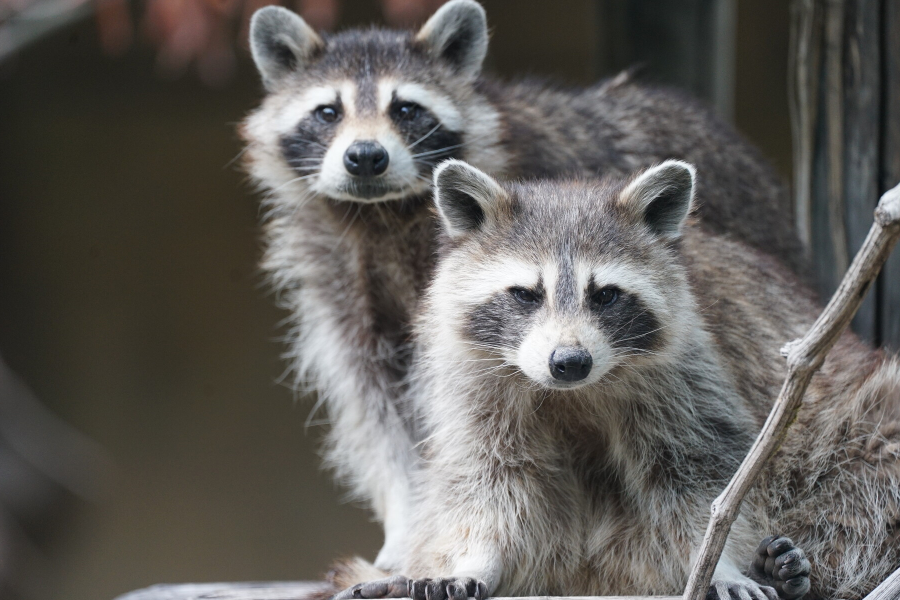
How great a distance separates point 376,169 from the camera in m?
3.98

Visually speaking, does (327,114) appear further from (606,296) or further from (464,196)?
(606,296)

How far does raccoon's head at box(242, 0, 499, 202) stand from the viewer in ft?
13.4

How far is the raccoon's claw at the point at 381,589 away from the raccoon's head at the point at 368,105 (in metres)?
1.47

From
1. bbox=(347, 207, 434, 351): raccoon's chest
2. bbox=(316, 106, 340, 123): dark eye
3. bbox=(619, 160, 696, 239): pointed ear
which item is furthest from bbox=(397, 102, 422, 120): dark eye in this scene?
bbox=(619, 160, 696, 239): pointed ear

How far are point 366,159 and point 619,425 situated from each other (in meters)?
1.39

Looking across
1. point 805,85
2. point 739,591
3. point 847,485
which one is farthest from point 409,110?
point 739,591

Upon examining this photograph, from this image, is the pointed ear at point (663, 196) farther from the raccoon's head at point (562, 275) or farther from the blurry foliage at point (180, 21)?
the blurry foliage at point (180, 21)

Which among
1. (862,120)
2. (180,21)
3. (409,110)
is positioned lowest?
(862,120)

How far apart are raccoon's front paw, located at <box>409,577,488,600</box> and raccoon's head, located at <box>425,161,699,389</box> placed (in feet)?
2.11

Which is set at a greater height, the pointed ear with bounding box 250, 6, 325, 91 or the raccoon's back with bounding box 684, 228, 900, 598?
the pointed ear with bounding box 250, 6, 325, 91

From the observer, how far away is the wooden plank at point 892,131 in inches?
165

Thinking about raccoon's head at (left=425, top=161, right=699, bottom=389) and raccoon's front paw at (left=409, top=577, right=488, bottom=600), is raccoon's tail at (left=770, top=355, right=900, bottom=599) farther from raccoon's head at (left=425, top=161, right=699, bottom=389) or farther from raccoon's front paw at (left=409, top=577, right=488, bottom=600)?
raccoon's front paw at (left=409, top=577, right=488, bottom=600)

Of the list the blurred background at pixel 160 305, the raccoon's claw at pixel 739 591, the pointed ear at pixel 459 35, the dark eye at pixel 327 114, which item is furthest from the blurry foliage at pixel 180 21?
the raccoon's claw at pixel 739 591

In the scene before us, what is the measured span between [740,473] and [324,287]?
245cm
